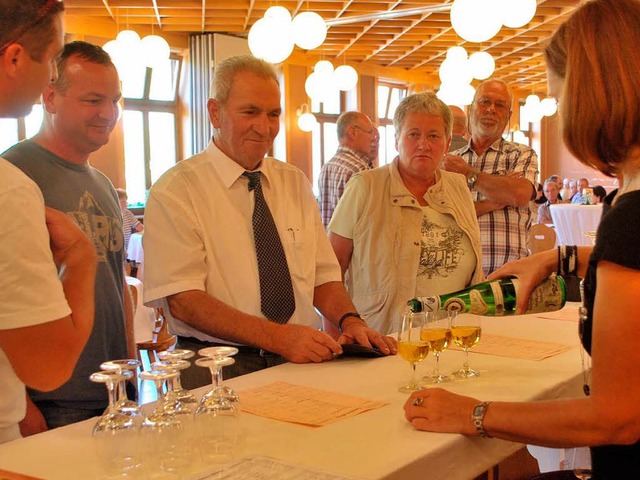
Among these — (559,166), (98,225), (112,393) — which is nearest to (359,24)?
(98,225)

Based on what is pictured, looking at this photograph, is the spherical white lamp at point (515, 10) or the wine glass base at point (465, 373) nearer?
the wine glass base at point (465, 373)

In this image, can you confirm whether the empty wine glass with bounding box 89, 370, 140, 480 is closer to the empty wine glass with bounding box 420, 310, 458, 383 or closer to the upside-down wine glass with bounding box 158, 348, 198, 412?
the upside-down wine glass with bounding box 158, 348, 198, 412

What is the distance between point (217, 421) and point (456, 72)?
7.57m

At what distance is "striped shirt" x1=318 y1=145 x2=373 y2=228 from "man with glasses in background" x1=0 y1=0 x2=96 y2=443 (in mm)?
4039

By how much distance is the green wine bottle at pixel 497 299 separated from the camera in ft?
6.57

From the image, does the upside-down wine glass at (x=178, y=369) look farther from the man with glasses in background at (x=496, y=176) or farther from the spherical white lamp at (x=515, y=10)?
the spherical white lamp at (x=515, y=10)

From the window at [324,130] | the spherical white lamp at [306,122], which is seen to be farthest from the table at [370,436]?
the window at [324,130]

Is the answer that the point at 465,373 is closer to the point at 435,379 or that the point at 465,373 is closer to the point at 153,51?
the point at 435,379

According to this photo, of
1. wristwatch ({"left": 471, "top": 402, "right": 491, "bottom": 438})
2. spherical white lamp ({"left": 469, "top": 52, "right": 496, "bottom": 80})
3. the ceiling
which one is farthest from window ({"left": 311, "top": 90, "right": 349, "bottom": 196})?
wristwatch ({"left": 471, "top": 402, "right": 491, "bottom": 438})

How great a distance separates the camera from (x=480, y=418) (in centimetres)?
154

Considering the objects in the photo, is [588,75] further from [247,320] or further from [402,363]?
[247,320]

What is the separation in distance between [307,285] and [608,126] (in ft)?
4.54

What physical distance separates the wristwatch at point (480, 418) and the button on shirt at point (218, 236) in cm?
106

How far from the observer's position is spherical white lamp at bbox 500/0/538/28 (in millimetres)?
4922
